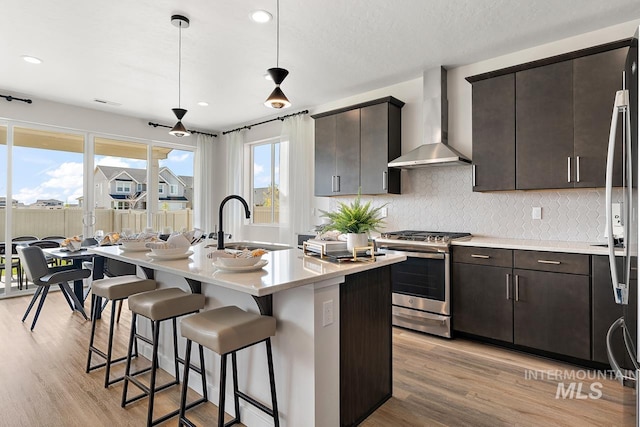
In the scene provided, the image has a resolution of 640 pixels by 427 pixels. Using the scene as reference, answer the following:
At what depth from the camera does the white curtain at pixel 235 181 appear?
21.0 ft

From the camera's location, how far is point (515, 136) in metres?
3.16

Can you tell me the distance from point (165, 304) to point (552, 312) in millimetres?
2808

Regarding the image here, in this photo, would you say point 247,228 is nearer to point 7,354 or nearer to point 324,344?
point 7,354

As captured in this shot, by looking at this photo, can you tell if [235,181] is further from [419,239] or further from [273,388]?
[273,388]

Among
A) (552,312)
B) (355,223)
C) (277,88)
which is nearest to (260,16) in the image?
(277,88)

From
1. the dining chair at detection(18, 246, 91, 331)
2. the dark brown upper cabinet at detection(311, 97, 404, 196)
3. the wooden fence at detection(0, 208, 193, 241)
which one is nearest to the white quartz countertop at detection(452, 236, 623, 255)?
the dark brown upper cabinet at detection(311, 97, 404, 196)

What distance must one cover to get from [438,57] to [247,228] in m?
4.16

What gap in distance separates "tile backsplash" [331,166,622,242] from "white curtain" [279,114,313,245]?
104 cm

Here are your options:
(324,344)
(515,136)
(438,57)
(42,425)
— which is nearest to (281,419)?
(324,344)

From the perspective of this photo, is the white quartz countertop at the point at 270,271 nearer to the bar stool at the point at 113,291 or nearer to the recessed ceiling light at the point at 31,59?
the bar stool at the point at 113,291

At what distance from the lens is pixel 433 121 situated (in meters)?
3.83

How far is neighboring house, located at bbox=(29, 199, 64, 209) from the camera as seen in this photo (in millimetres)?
5051

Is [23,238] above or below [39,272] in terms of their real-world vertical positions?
above

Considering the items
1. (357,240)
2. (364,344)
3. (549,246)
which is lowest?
(364,344)
